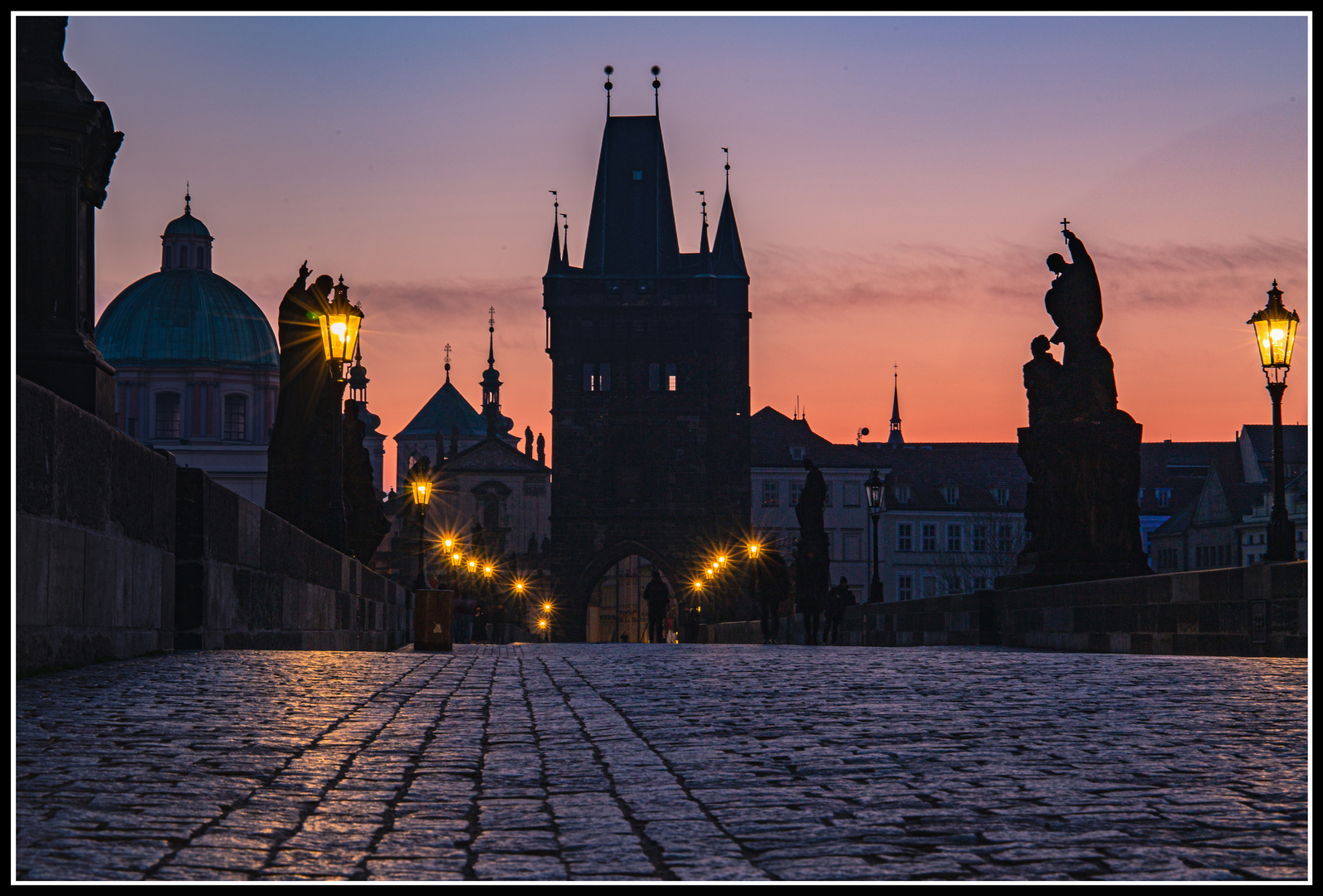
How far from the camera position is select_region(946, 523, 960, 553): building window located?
99.6m

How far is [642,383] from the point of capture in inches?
3541

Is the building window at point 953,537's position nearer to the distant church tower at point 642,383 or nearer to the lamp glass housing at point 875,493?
the distant church tower at point 642,383

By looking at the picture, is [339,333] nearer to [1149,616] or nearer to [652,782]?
[1149,616]

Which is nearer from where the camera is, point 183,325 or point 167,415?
point 167,415

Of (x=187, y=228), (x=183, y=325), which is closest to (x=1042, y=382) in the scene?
(x=183, y=325)

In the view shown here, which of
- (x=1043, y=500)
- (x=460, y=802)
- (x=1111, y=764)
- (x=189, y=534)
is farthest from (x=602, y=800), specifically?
(x=1043, y=500)

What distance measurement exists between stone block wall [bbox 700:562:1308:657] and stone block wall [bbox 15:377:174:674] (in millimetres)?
7230

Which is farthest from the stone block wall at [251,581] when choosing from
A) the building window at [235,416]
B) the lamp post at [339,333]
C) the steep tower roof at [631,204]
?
the building window at [235,416]

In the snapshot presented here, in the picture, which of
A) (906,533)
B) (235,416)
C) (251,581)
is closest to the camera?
(251,581)

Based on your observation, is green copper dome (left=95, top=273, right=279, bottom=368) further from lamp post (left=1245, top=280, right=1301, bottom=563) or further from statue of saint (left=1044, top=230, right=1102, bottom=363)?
lamp post (left=1245, top=280, right=1301, bottom=563)

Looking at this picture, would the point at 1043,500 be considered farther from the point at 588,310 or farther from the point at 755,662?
the point at 588,310

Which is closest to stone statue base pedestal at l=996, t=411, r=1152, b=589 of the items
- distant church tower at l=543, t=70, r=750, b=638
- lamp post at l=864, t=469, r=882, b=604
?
lamp post at l=864, t=469, r=882, b=604

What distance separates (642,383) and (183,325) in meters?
31.9

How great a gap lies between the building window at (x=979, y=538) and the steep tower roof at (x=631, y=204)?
23223mm
